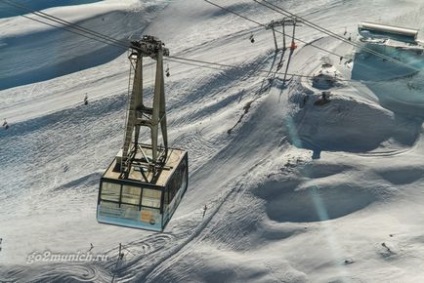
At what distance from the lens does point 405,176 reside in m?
33.0

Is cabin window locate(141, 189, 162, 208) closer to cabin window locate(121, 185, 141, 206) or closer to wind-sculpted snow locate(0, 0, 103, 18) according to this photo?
cabin window locate(121, 185, 141, 206)

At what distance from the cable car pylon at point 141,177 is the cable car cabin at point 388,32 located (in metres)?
22.6

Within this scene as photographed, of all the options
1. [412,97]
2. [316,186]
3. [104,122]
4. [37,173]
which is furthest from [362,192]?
[37,173]

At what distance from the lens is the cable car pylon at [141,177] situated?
2192cm

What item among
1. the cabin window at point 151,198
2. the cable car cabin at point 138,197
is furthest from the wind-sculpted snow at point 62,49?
the cabin window at point 151,198

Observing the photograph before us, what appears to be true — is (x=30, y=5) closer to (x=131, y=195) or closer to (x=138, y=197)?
→ (x=131, y=195)

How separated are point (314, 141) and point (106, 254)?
14629mm

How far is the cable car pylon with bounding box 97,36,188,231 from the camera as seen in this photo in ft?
71.9

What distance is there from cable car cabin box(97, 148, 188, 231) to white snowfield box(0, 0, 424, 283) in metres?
8.89

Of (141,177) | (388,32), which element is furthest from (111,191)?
(388,32)

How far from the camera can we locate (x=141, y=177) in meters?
22.6

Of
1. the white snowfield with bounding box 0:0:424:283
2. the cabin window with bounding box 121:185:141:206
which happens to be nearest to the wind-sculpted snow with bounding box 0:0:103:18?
the white snowfield with bounding box 0:0:424:283

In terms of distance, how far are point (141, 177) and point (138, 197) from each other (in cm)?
86

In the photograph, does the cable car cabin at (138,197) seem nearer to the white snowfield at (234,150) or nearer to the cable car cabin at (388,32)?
the white snowfield at (234,150)
